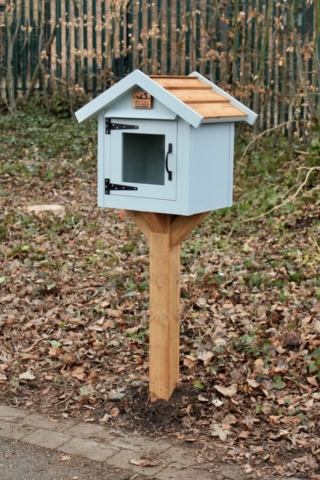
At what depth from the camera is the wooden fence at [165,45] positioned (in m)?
10.9

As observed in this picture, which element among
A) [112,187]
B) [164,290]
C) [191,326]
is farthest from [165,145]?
[191,326]

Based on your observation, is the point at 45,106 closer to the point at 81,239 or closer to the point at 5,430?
the point at 81,239

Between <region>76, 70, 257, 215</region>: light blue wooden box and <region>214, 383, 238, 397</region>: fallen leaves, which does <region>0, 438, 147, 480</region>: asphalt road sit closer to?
<region>214, 383, 238, 397</region>: fallen leaves

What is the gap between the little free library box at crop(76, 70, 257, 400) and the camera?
3977 millimetres

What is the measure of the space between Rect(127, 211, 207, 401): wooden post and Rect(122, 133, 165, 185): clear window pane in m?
0.19

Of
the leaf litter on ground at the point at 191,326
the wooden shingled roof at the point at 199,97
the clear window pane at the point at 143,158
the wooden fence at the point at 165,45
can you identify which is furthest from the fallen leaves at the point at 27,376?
the wooden fence at the point at 165,45

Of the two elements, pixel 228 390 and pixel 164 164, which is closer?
pixel 164 164

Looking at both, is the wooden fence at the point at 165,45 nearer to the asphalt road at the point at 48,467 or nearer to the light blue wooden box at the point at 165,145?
the light blue wooden box at the point at 165,145

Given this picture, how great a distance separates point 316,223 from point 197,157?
379 cm

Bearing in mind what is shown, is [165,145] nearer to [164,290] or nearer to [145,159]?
[145,159]

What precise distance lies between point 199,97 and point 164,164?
40 cm

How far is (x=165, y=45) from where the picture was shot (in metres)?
13.4

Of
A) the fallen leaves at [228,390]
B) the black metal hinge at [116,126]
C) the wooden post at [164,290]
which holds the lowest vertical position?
the fallen leaves at [228,390]

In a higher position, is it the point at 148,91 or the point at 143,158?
the point at 148,91
